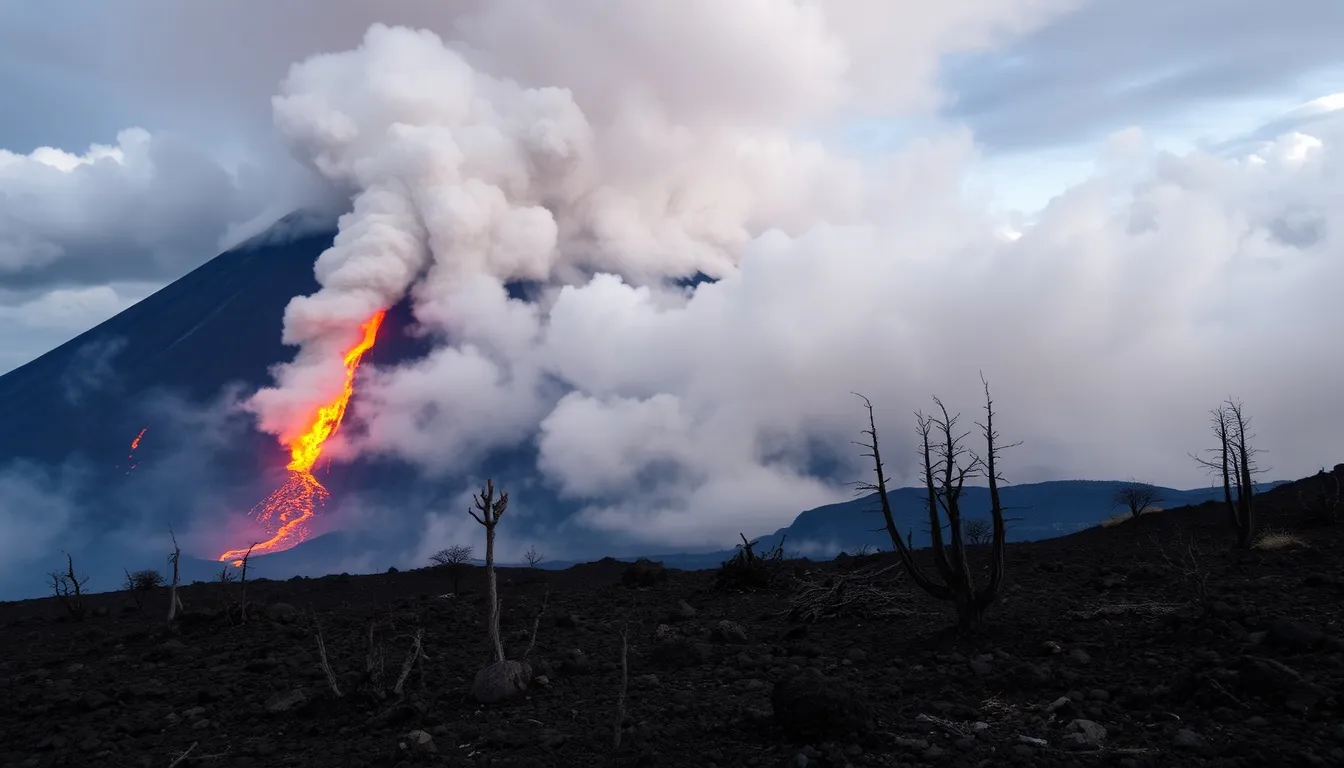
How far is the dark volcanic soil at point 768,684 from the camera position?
805 centimetres

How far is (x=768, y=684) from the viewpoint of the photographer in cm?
1062

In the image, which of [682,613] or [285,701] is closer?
[285,701]

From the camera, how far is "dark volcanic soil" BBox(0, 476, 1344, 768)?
8047 mm

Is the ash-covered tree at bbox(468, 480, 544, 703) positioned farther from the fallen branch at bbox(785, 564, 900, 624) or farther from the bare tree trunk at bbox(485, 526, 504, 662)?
the fallen branch at bbox(785, 564, 900, 624)

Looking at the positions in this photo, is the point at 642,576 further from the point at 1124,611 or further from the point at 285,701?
the point at 1124,611

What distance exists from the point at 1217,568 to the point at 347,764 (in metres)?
16.7

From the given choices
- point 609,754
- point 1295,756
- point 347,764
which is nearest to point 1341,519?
point 1295,756

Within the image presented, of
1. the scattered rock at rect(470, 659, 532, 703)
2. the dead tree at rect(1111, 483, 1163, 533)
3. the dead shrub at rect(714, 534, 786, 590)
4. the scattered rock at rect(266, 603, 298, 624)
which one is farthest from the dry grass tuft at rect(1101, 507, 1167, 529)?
the scattered rock at rect(266, 603, 298, 624)

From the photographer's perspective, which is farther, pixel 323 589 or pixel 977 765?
pixel 323 589

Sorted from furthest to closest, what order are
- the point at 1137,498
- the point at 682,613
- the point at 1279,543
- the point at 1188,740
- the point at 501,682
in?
1. the point at 1137,498
2. the point at 1279,543
3. the point at 682,613
4. the point at 501,682
5. the point at 1188,740

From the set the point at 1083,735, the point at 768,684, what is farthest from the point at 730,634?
the point at 1083,735

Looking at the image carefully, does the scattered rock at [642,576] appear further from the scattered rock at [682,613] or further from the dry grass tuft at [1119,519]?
the dry grass tuft at [1119,519]

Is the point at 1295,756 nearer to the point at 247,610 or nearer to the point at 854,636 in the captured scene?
the point at 854,636

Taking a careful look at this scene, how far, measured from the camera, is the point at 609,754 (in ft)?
27.8
